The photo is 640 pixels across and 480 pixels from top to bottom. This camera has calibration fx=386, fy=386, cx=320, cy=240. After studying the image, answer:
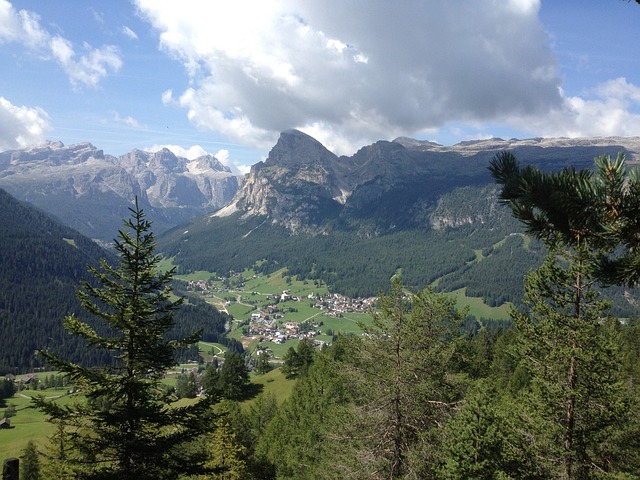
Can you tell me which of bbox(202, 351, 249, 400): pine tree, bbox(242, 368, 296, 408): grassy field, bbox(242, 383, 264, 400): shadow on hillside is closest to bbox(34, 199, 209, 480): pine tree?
bbox(242, 368, 296, 408): grassy field

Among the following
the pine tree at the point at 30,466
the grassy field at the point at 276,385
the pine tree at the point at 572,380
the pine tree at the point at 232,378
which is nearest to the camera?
the pine tree at the point at 572,380

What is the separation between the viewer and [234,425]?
42000 mm

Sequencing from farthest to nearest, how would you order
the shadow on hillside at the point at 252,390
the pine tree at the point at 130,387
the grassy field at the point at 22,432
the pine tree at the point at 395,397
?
the shadow on hillside at the point at 252,390, the grassy field at the point at 22,432, the pine tree at the point at 395,397, the pine tree at the point at 130,387

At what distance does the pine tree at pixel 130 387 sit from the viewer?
500 inches

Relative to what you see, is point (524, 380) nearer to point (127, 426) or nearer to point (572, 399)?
point (572, 399)

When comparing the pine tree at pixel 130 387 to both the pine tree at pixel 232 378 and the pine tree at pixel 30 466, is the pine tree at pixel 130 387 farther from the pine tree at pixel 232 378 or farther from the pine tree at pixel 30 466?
the pine tree at pixel 232 378

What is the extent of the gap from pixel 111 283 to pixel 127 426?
4931 mm

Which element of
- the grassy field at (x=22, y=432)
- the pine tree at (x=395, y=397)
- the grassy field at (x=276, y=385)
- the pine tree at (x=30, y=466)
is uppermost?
the pine tree at (x=395, y=397)

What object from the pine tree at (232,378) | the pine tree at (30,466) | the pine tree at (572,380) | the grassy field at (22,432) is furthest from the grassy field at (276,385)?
the pine tree at (572,380)

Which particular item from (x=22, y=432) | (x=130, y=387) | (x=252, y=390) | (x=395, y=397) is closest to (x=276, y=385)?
(x=252, y=390)

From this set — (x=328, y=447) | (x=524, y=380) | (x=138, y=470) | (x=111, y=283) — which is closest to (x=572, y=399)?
(x=328, y=447)

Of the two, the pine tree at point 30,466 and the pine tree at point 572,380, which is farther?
the pine tree at point 30,466

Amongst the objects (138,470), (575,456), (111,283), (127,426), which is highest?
(111,283)

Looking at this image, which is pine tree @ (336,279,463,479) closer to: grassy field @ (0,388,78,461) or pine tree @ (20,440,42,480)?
pine tree @ (20,440,42,480)
